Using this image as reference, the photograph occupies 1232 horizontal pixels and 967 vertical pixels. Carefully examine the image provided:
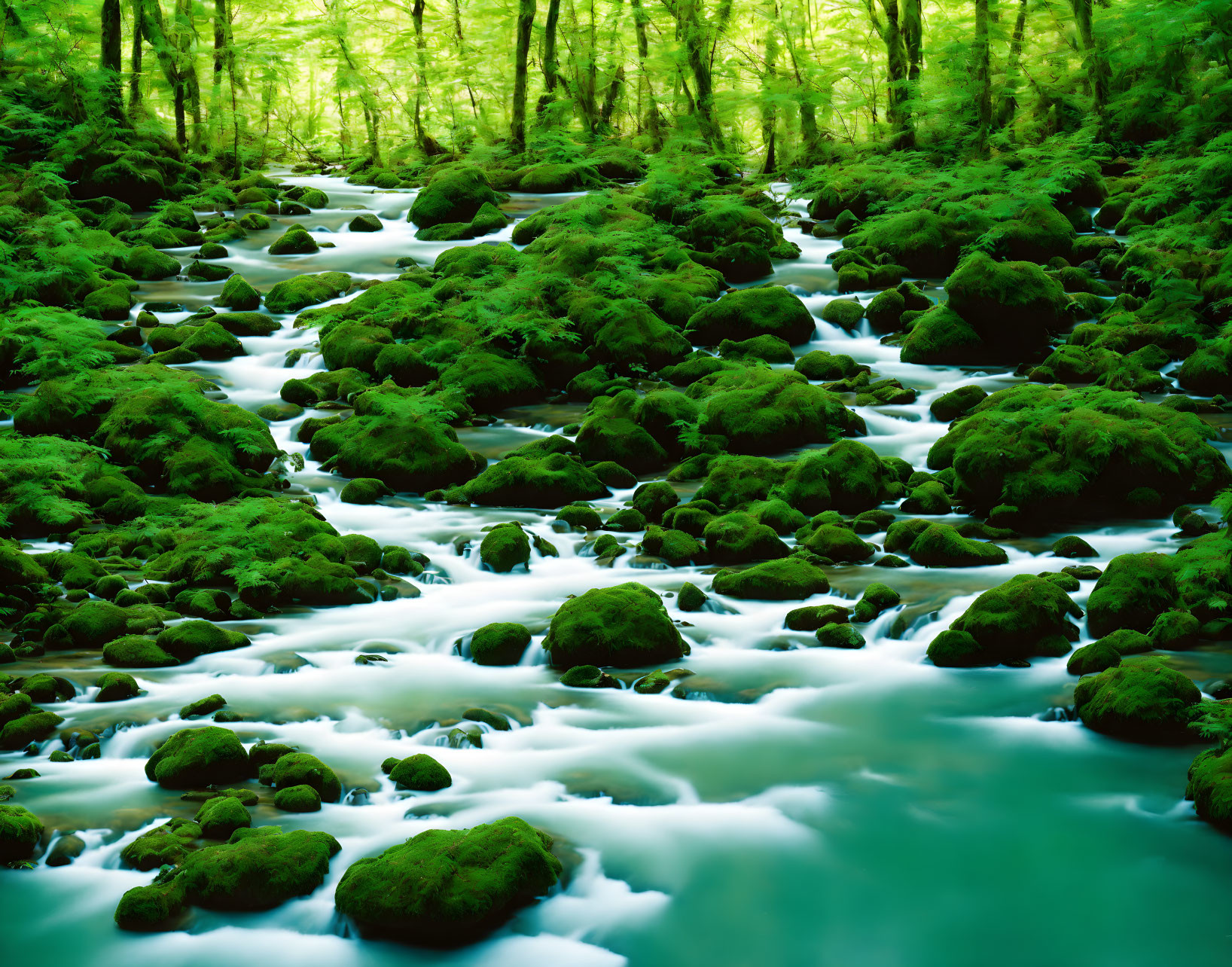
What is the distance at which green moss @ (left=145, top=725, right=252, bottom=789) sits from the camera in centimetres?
600

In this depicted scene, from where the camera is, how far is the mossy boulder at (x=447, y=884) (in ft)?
15.9

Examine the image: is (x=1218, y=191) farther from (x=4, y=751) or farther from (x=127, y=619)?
(x=4, y=751)

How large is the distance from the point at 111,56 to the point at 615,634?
21.5 metres

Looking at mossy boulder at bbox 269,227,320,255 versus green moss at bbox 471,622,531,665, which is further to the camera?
mossy boulder at bbox 269,227,320,255

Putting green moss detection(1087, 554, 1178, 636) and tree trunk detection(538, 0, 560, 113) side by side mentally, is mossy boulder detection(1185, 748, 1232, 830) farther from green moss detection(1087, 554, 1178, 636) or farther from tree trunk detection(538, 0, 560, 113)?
tree trunk detection(538, 0, 560, 113)

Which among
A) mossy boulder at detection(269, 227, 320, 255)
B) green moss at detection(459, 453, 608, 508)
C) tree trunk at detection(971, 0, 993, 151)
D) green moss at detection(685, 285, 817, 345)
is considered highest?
tree trunk at detection(971, 0, 993, 151)

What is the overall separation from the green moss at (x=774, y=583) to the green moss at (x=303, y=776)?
4.11 meters

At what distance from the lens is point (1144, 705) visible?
20.9 ft

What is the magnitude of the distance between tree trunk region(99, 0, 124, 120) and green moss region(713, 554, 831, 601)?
2013 centimetres

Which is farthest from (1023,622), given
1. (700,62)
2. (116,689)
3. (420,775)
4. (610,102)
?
(610,102)

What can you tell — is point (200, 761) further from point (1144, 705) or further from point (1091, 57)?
point (1091, 57)

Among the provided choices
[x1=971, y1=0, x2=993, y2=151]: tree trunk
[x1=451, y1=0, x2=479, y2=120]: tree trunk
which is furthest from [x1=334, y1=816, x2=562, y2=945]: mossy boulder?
[x1=451, y1=0, x2=479, y2=120]: tree trunk

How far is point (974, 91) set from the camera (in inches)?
853

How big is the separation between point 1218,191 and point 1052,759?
13811 millimetres
